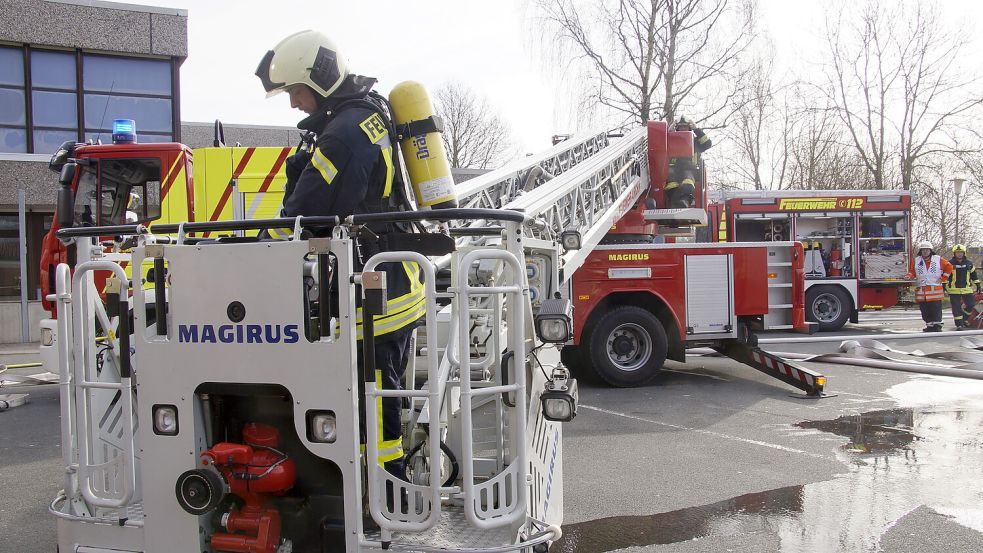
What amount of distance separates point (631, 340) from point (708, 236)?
26.9 ft

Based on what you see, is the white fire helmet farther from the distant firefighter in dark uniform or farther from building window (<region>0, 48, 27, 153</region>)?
the distant firefighter in dark uniform

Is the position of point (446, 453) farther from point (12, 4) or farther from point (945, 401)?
point (12, 4)

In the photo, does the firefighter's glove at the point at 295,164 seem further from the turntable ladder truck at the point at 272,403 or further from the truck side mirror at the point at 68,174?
the truck side mirror at the point at 68,174

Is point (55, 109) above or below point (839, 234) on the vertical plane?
above

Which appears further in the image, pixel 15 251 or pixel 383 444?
pixel 15 251

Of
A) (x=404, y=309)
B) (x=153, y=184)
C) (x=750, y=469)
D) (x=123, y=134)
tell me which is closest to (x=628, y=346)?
(x=750, y=469)

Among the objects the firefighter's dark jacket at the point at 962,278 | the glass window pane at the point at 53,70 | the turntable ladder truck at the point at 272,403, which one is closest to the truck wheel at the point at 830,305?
the firefighter's dark jacket at the point at 962,278

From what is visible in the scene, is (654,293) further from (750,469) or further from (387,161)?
(387,161)

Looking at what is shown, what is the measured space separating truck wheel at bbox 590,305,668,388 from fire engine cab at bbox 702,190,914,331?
7979 millimetres

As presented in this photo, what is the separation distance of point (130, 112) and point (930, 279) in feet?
52.8

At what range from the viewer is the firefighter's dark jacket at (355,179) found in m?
3.03

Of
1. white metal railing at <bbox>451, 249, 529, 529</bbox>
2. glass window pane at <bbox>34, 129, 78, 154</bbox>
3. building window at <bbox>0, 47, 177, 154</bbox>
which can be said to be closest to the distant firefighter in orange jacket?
white metal railing at <bbox>451, 249, 529, 529</bbox>

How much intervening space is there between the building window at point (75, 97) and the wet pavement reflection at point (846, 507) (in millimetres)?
14005

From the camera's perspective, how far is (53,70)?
604 inches
